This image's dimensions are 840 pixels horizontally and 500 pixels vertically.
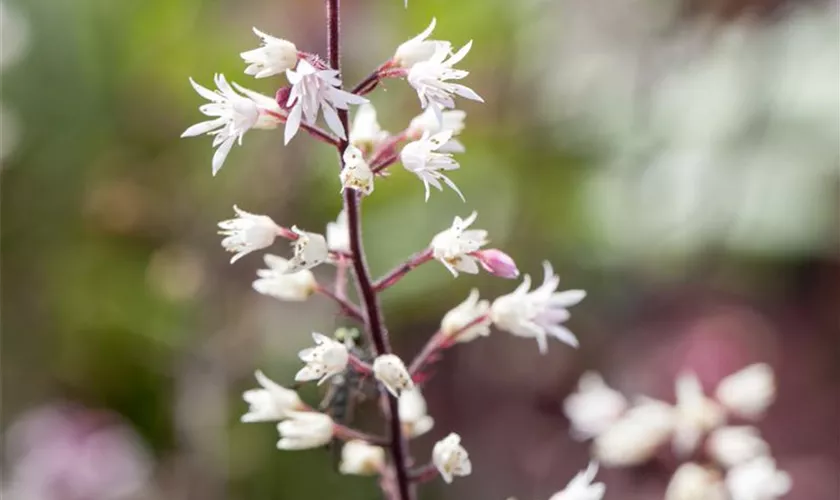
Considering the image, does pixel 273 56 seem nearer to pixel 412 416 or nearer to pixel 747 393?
pixel 412 416

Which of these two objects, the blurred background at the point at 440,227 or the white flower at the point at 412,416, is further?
the blurred background at the point at 440,227

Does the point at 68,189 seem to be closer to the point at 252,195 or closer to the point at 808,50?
the point at 252,195

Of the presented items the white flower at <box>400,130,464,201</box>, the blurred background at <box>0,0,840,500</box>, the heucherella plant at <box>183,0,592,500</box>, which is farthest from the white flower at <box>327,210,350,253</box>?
the blurred background at <box>0,0,840,500</box>

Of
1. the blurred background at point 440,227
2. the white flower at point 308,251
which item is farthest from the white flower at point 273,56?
the blurred background at point 440,227

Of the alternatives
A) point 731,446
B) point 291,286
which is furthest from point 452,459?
point 731,446

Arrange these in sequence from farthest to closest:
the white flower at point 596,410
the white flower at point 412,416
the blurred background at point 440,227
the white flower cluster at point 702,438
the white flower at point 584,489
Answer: the blurred background at point 440,227
the white flower at point 596,410
the white flower cluster at point 702,438
the white flower at point 412,416
the white flower at point 584,489

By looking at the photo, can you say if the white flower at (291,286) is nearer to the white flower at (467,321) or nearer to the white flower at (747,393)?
the white flower at (467,321)
